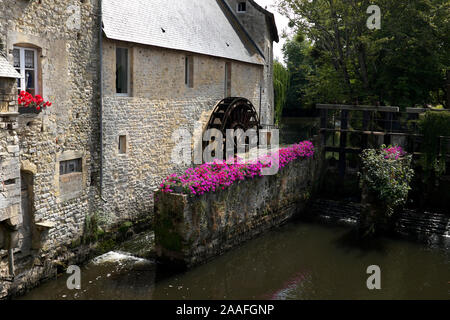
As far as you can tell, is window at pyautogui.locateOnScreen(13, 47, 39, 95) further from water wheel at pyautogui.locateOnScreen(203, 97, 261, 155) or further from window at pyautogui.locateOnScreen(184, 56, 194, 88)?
water wheel at pyautogui.locateOnScreen(203, 97, 261, 155)

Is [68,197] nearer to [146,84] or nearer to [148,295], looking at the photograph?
[148,295]

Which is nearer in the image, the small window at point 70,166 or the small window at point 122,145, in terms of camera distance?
the small window at point 70,166

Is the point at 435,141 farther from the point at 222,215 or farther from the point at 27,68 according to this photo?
the point at 27,68

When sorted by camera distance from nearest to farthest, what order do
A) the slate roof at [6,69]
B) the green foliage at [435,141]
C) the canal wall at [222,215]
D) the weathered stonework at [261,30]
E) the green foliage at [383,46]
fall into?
the slate roof at [6,69], the canal wall at [222,215], the green foliage at [435,141], the green foliage at [383,46], the weathered stonework at [261,30]

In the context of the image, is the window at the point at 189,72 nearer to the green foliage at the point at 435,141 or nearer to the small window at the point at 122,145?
the small window at the point at 122,145

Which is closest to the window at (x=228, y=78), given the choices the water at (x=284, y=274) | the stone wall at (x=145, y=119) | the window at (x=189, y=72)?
the stone wall at (x=145, y=119)

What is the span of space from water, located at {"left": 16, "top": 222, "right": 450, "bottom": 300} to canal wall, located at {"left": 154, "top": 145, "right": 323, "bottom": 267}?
30cm

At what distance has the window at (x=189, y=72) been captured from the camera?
Answer: 12.8 m

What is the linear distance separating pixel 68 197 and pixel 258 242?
170 inches

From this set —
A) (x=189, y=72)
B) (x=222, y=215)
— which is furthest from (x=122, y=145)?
(x=189, y=72)

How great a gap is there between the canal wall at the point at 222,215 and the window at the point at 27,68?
290 cm

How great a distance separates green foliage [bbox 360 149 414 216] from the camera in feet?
34.2

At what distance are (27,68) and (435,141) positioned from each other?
31.2ft

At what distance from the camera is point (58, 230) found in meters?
8.45
